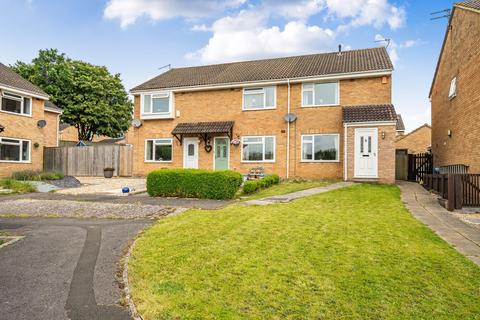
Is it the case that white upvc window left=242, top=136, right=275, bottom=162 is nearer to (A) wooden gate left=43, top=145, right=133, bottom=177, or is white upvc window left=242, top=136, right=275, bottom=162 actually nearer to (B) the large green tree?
(A) wooden gate left=43, top=145, right=133, bottom=177

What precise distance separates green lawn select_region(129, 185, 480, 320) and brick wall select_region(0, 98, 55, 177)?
1746 cm

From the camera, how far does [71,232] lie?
20.7 ft

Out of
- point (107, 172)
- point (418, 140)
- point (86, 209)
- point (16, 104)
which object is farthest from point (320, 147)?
point (418, 140)

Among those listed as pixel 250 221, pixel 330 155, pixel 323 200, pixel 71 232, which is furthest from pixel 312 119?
pixel 71 232

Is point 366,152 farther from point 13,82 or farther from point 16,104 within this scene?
point 13,82

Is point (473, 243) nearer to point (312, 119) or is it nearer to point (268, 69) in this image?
point (312, 119)

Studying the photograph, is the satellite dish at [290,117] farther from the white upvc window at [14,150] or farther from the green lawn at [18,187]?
the white upvc window at [14,150]

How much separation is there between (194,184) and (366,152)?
8652mm

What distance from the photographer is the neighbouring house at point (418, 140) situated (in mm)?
32688

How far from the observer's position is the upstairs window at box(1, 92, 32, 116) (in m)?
18.7

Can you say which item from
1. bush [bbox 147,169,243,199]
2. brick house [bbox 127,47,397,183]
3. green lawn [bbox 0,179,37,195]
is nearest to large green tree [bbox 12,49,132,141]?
brick house [bbox 127,47,397,183]

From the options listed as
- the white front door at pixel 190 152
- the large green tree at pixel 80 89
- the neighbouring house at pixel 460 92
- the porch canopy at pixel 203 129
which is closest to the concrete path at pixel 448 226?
the neighbouring house at pixel 460 92

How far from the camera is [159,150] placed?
66.0 ft

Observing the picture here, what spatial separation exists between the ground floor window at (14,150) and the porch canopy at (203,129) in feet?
32.0
